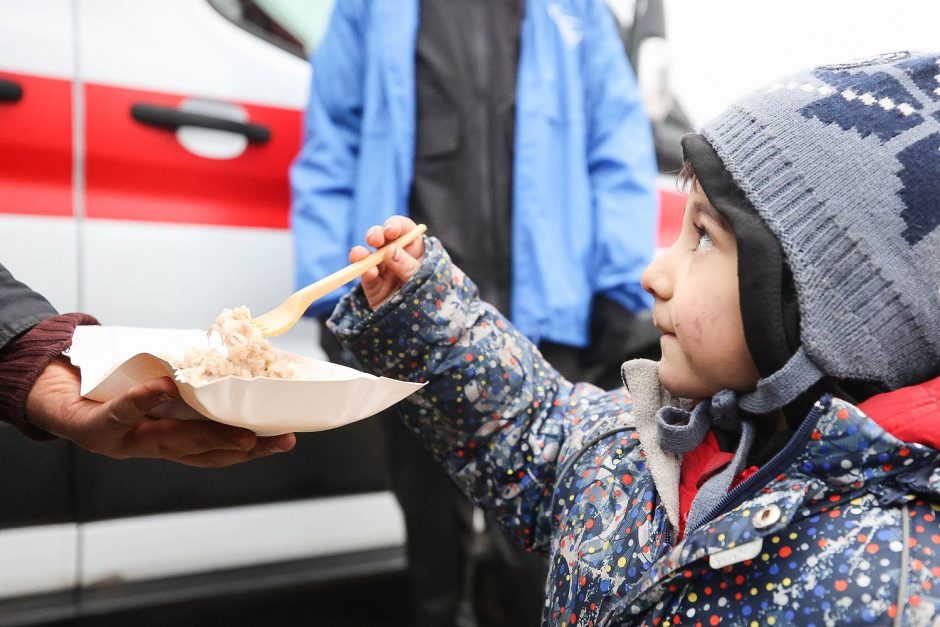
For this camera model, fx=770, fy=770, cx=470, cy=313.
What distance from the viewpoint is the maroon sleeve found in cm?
101

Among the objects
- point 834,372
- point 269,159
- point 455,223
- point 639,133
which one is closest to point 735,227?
point 834,372

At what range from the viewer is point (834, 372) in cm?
86

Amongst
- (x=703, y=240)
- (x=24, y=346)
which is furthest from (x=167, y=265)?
(x=703, y=240)

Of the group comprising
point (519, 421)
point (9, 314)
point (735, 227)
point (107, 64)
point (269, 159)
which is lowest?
point (519, 421)

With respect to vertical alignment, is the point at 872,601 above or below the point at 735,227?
below

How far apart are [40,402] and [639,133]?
1.36 metres

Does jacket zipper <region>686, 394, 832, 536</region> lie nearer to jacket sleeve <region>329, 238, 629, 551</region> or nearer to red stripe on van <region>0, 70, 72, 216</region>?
→ jacket sleeve <region>329, 238, 629, 551</region>

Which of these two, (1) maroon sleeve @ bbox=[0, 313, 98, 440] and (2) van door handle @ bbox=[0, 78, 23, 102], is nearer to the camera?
(1) maroon sleeve @ bbox=[0, 313, 98, 440]

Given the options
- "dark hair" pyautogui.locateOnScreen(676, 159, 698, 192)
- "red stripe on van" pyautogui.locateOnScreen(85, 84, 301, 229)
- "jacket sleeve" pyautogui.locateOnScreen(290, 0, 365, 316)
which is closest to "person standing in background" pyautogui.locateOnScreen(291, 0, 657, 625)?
"jacket sleeve" pyautogui.locateOnScreen(290, 0, 365, 316)

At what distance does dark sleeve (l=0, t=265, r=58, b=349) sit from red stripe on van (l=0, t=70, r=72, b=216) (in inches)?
16.5

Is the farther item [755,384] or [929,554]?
[755,384]

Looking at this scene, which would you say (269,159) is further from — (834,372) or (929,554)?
(929,554)

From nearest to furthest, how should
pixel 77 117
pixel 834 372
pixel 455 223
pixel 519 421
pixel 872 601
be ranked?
pixel 872 601, pixel 834 372, pixel 519 421, pixel 77 117, pixel 455 223

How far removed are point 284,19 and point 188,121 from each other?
388mm
